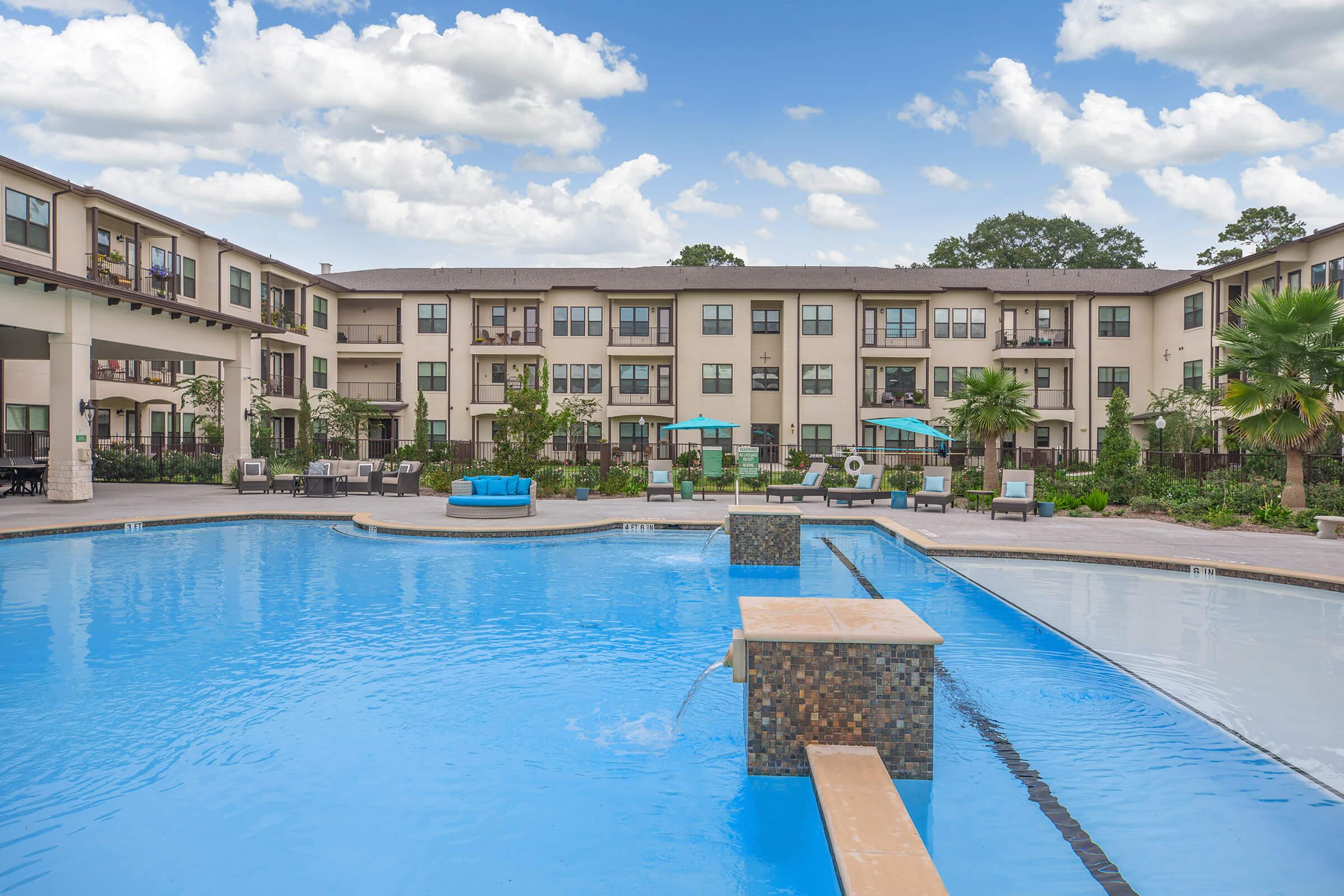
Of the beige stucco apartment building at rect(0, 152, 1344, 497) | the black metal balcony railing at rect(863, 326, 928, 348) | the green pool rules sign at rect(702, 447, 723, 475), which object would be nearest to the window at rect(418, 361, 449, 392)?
the beige stucco apartment building at rect(0, 152, 1344, 497)

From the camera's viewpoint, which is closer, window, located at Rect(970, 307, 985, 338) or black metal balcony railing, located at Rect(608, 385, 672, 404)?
window, located at Rect(970, 307, 985, 338)

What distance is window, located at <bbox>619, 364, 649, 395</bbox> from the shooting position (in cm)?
3759

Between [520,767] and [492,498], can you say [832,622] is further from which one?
[492,498]

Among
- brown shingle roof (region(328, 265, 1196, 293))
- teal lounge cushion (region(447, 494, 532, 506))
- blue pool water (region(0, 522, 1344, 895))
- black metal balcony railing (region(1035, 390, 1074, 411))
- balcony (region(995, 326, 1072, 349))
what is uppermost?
brown shingle roof (region(328, 265, 1196, 293))

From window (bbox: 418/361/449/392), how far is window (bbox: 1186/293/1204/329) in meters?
33.7

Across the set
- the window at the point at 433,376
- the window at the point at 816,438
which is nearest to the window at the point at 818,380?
the window at the point at 816,438

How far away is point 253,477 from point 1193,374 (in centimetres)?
3567

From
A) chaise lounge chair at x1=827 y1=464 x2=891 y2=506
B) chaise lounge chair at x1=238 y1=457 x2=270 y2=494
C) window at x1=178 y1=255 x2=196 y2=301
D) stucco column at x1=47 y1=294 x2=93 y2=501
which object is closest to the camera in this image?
stucco column at x1=47 y1=294 x2=93 y2=501

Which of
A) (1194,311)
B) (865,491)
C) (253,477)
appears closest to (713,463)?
(865,491)

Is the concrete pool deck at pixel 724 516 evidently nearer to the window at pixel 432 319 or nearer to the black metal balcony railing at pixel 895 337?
the window at pixel 432 319

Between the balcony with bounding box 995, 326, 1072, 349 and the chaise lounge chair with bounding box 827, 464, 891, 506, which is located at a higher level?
the balcony with bounding box 995, 326, 1072, 349

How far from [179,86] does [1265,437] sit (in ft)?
88.9

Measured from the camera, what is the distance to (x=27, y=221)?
73.6ft

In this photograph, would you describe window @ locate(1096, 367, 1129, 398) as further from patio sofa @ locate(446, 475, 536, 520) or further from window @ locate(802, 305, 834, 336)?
patio sofa @ locate(446, 475, 536, 520)
